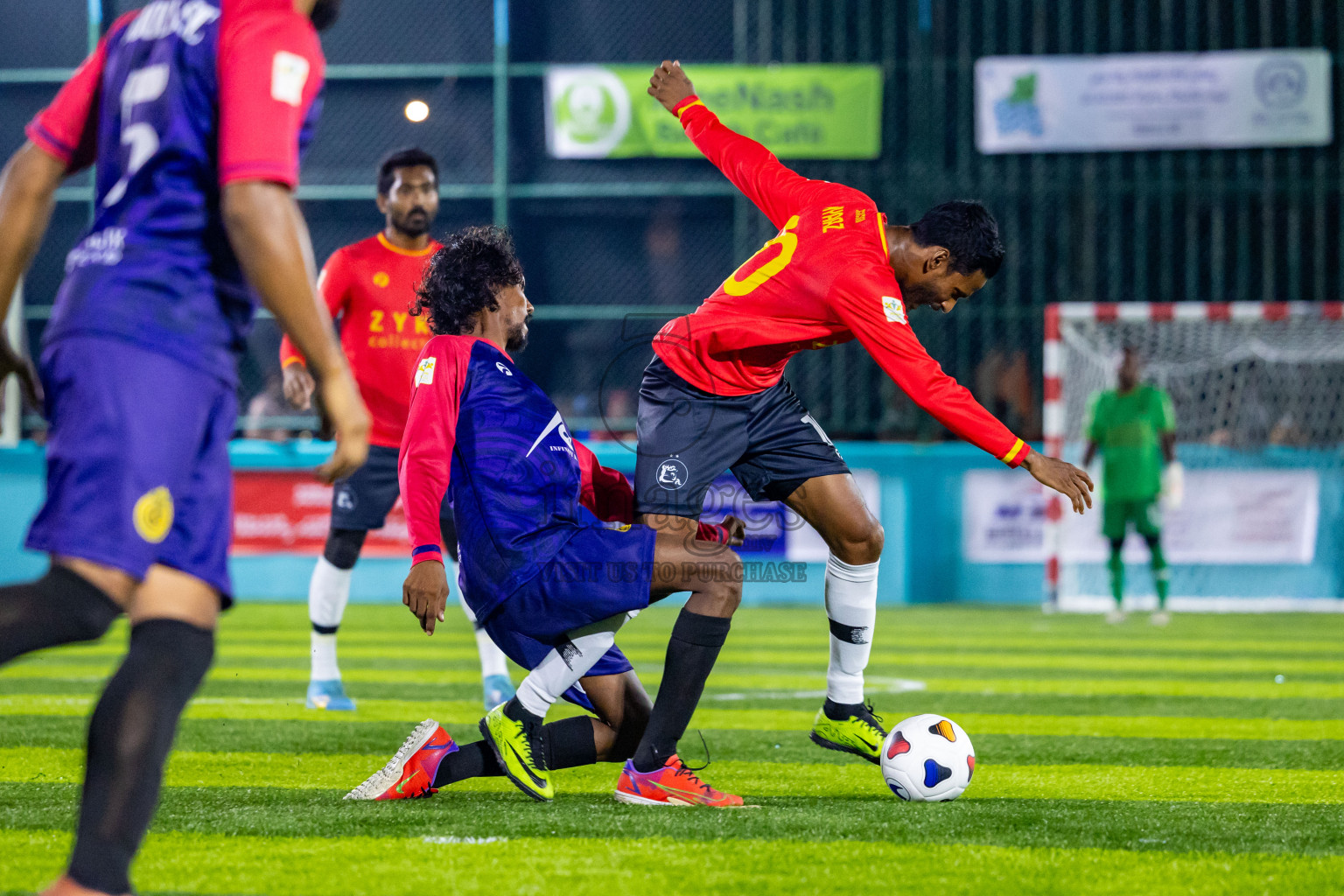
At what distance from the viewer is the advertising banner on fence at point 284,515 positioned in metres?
12.8

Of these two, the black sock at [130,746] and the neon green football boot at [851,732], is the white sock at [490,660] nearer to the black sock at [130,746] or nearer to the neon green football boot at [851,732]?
the neon green football boot at [851,732]

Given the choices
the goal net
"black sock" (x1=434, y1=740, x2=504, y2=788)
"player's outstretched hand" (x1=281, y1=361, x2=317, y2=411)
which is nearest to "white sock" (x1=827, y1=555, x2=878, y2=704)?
"black sock" (x1=434, y1=740, x2=504, y2=788)

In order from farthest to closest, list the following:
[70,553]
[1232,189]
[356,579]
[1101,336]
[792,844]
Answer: [1232,189] < [1101,336] < [356,579] < [792,844] < [70,553]

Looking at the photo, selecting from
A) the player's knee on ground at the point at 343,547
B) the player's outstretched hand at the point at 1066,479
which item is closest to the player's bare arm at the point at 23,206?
the player's outstretched hand at the point at 1066,479

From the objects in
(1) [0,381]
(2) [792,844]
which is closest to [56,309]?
(1) [0,381]

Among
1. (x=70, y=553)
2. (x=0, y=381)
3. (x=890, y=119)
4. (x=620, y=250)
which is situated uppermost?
(x=890, y=119)

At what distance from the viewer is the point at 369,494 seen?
5.80 m

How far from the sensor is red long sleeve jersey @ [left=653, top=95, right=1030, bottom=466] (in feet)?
13.0

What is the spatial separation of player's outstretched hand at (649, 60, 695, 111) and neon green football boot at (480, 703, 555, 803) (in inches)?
84.4

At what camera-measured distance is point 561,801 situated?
3660 millimetres

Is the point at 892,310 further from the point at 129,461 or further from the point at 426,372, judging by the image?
the point at 129,461

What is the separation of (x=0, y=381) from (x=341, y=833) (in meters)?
1.28

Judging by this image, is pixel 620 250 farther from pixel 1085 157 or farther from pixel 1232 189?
pixel 1232 189

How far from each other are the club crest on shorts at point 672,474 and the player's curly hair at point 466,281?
0.66m
